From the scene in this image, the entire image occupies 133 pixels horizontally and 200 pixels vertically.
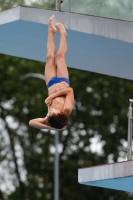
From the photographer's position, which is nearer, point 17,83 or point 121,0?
point 121,0

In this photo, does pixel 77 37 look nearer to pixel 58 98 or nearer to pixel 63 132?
pixel 58 98

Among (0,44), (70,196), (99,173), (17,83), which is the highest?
(0,44)

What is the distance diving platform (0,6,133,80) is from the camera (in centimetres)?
2180

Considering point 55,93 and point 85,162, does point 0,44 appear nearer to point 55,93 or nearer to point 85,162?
point 55,93

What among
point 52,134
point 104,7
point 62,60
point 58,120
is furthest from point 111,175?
point 52,134

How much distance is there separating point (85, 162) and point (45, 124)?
25.6 m

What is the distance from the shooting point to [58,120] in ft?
54.1

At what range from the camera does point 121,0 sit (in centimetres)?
2250

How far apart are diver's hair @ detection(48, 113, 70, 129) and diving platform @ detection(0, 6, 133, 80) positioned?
5276 millimetres

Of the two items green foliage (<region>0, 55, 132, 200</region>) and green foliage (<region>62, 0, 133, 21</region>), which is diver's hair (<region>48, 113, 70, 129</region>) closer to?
green foliage (<region>62, 0, 133, 21</region>)

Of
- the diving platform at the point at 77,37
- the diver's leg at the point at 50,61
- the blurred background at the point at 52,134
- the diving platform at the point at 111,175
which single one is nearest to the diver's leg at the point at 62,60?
the diver's leg at the point at 50,61

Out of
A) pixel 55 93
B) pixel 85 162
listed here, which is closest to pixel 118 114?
pixel 85 162

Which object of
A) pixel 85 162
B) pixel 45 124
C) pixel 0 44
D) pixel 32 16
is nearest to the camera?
pixel 45 124

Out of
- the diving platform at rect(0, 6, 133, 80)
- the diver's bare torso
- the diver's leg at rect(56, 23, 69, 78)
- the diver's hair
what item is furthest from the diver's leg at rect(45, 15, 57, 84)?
the diving platform at rect(0, 6, 133, 80)
